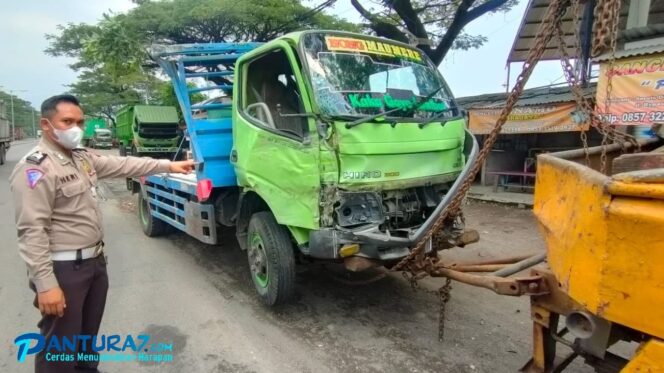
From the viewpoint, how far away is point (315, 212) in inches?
135

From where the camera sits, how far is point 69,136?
2473mm

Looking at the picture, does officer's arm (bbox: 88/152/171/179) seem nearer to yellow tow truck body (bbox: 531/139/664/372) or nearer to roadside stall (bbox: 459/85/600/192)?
yellow tow truck body (bbox: 531/139/664/372)

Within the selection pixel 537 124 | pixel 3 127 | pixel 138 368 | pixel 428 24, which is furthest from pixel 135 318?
pixel 3 127

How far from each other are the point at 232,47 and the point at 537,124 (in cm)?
738

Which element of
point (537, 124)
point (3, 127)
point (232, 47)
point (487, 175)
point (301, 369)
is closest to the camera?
point (301, 369)

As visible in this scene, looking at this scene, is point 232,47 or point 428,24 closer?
point 232,47

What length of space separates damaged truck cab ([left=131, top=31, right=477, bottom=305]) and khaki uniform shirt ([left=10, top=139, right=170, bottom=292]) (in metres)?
1.49

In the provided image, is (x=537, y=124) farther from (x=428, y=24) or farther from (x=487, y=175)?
(x=428, y=24)

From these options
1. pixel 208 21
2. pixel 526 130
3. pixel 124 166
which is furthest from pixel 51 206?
pixel 208 21

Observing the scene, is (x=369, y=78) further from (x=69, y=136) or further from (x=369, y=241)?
(x=69, y=136)

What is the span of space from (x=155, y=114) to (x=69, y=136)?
11.9 m

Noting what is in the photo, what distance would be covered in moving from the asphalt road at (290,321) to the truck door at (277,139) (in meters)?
0.98

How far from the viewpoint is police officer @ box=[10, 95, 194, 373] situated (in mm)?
2295

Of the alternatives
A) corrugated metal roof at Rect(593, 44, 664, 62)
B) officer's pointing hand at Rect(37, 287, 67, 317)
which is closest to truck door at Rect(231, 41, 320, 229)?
officer's pointing hand at Rect(37, 287, 67, 317)
